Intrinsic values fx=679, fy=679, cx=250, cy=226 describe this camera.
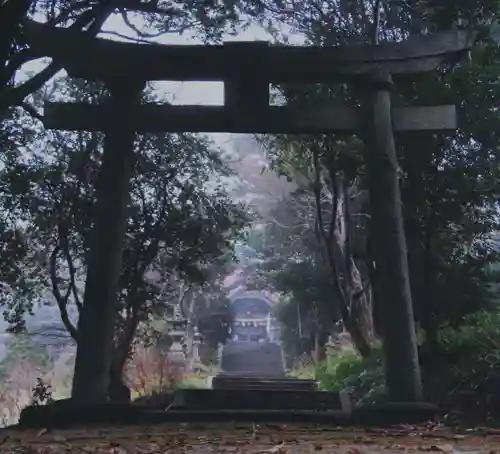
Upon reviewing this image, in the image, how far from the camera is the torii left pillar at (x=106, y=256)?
534 centimetres

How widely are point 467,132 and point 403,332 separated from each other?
2.63m

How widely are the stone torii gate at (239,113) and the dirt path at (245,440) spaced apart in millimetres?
938

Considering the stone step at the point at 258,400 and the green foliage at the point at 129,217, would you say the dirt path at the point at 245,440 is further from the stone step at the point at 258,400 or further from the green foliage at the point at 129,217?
the green foliage at the point at 129,217

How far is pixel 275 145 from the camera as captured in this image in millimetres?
9453

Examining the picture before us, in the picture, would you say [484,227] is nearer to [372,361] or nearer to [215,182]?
[372,361]

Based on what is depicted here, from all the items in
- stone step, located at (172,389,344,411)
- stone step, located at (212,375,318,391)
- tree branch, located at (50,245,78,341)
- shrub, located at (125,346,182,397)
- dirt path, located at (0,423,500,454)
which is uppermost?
tree branch, located at (50,245,78,341)

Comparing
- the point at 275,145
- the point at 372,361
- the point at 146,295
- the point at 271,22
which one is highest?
the point at 271,22

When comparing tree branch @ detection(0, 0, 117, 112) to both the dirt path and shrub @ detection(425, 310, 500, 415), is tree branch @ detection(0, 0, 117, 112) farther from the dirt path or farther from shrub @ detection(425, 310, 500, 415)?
shrub @ detection(425, 310, 500, 415)

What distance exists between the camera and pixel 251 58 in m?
5.70

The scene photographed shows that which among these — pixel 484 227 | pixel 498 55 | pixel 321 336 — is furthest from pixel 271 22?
pixel 321 336

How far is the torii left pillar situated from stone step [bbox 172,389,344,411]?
35.3 inches

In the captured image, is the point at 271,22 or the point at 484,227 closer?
the point at 484,227

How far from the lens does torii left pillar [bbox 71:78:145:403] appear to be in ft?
17.5

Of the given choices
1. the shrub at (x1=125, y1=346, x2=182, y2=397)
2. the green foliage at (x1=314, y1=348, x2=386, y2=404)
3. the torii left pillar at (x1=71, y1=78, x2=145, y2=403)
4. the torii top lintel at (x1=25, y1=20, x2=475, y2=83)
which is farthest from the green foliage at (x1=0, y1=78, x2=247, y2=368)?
the shrub at (x1=125, y1=346, x2=182, y2=397)
